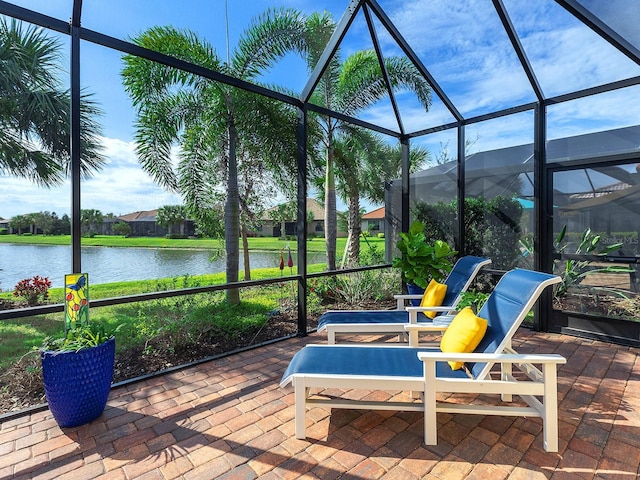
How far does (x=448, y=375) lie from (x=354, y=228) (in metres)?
5.96

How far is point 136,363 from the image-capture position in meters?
3.91

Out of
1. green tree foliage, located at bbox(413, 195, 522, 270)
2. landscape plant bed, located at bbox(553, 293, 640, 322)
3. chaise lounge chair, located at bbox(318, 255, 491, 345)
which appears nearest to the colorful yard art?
chaise lounge chair, located at bbox(318, 255, 491, 345)

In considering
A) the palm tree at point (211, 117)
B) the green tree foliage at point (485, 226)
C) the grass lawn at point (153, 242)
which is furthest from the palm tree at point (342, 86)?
the green tree foliage at point (485, 226)

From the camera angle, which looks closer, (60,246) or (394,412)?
(394,412)

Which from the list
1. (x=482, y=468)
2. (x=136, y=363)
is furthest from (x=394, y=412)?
(x=136, y=363)

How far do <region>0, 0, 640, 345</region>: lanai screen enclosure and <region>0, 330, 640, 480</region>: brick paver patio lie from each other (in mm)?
1144

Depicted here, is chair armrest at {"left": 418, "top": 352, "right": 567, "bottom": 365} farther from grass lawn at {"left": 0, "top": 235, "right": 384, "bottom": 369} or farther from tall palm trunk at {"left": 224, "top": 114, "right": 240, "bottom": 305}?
tall palm trunk at {"left": 224, "top": 114, "right": 240, "bottom": 305}

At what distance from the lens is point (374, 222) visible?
25.9ft

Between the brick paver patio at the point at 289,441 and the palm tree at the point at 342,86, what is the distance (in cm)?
482

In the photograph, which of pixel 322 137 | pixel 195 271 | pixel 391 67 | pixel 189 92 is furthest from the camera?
pixel 322 137

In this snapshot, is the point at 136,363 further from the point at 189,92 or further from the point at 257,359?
the point at 189,92

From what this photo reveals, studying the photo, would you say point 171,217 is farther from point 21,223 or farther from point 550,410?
point 550,410

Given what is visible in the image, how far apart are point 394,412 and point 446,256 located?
3496 millimetres

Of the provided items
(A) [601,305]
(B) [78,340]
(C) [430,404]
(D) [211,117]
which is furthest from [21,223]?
(A) [601,305]
